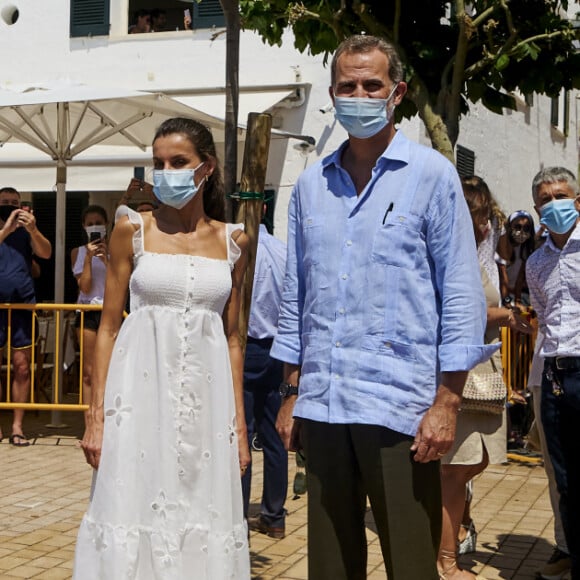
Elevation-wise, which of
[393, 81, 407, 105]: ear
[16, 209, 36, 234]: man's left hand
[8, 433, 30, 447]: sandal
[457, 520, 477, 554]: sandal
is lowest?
[8, 433, 30, 447]: sandal

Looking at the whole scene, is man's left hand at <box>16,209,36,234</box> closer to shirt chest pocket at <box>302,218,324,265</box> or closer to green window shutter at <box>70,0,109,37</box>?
green window shutter at <box>70,0,109,37</box>

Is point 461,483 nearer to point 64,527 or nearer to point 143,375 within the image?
point 143,375

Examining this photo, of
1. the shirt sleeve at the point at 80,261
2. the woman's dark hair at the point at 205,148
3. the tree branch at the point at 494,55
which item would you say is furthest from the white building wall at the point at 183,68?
the woman's dark hair at the point at 205,148

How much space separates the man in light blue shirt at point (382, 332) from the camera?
334 centimetres

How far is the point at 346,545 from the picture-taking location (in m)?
3.51

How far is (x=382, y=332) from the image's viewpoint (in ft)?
11.0

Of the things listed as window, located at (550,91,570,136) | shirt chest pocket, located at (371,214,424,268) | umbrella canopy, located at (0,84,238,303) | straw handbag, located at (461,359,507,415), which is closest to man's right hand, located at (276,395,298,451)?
shirt chest pocket, located at (371,214,424,268)

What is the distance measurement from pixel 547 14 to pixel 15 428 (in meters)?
5.89

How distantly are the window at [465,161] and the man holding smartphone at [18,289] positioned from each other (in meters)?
7.82

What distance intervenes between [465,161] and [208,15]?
4.51m

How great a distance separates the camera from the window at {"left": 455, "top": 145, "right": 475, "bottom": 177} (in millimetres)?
16283

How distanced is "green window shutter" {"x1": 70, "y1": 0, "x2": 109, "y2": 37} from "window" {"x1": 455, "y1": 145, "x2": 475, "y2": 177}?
5.42 metres

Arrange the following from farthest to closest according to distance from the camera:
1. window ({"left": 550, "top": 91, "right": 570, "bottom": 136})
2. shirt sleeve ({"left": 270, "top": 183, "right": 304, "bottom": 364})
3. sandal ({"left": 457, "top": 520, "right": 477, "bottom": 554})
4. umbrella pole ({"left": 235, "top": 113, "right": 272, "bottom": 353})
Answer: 1. window ({"left": 550, "top": 91, "right": 570, "bottom": 136})
2. sandal ({"left": 457, "top": 520, "right": 477, "bottom": 554})
3. umbrella pole ({"left": 235, "top": 113, "right": 272, "bottom": 353})
4. shirt sleeve ({"left": 270, "top": 183, "right": 304, "bottom": 364})

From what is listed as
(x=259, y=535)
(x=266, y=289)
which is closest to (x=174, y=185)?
(x=266, y=289)
